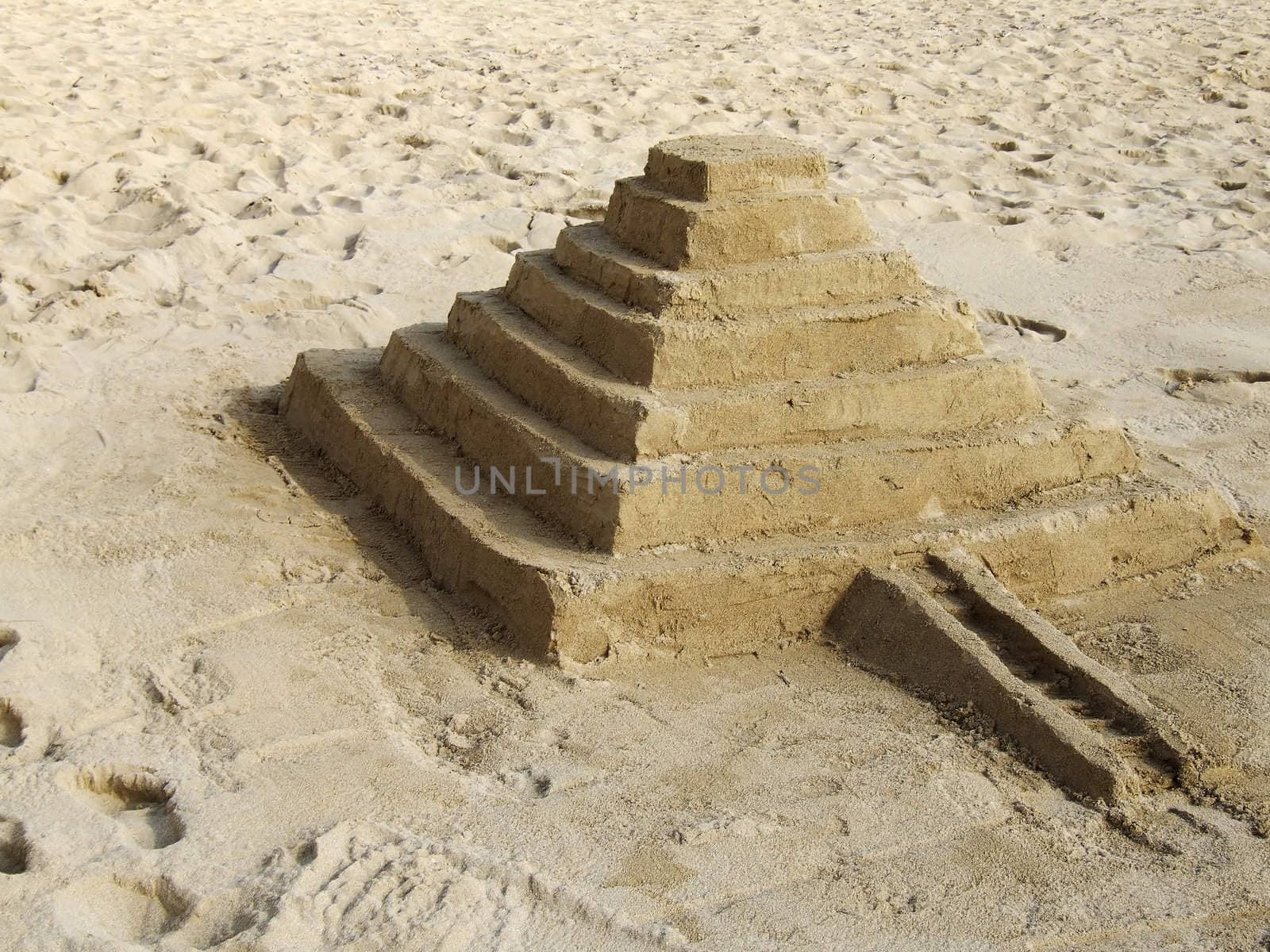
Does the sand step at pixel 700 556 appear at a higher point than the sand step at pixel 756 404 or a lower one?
lower

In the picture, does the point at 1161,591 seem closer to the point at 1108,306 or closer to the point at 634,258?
the point at 634,258

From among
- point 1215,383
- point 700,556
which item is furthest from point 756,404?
point 1215,383

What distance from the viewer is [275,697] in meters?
2.81

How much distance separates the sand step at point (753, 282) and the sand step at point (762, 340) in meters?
0.03

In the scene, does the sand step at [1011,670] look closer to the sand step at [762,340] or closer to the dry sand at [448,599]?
the dry sand at [448,599]

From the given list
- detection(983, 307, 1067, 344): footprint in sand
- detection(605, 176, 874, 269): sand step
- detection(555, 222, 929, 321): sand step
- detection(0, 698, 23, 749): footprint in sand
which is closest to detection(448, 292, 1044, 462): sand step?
detection(555, 222, 929, 321): sand step

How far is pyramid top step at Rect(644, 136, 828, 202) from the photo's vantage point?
3391 millimetres

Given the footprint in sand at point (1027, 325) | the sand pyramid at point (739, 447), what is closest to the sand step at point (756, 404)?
the sand pyramid at point (739, 447)

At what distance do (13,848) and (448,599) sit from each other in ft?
3.82

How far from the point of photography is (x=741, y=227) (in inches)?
133

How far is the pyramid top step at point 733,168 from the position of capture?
339 centimetres

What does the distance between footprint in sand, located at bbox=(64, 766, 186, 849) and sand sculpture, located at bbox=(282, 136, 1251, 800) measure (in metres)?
0.87

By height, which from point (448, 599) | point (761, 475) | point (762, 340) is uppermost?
point (762, 340)

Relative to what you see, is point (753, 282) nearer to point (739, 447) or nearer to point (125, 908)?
point (739, 447)
